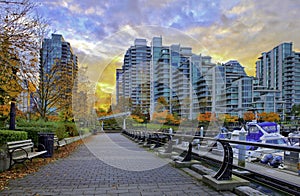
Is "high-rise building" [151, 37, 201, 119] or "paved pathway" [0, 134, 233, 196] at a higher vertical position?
"high-rise building" [151, 37, 201, 119]

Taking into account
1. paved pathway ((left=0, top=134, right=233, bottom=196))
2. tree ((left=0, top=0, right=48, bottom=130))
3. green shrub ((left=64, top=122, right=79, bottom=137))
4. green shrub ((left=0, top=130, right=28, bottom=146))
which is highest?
tree ((left=0, top=0, right=48, bottom=130))

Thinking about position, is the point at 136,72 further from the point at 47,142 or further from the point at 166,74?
the point at 47,142

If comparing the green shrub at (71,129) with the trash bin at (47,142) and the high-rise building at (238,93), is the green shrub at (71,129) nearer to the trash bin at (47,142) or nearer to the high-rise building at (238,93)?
the trash bin at (47,142)

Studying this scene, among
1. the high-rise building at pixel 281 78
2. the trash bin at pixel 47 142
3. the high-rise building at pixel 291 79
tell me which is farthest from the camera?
the high-rise building at pixel 291 79

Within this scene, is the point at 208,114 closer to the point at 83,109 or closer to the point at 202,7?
the point at 83,109

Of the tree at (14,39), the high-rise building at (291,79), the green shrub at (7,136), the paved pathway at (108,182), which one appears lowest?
the paved pathway at (108,182)

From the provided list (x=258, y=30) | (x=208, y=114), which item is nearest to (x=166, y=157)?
(x=258, y=30)

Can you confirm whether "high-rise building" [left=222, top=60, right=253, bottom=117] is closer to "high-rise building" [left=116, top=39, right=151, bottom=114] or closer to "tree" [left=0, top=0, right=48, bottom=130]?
"high-rise building" [left=116, top=39, right=151, bottom=114]

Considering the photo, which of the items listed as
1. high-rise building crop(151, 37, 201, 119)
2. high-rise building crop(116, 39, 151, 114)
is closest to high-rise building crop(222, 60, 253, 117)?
high-rise building crop(151, 37, 201, 119)

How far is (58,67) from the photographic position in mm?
15578

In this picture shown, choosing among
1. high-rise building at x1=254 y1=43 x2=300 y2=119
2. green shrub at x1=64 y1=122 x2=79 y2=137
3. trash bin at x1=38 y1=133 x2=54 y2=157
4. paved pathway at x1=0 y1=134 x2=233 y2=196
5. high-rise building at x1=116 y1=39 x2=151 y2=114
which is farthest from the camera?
high-rise building at x1=254 y1=43 x2=300 y2=119

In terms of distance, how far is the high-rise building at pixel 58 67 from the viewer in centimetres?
1465

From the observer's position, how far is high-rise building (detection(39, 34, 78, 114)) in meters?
14.6

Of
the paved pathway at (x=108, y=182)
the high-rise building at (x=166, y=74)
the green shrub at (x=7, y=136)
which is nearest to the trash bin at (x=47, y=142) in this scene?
the green shrub at (x=7, y=136)
